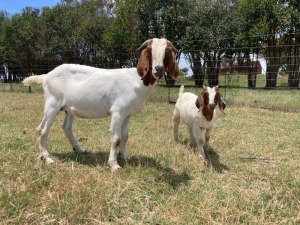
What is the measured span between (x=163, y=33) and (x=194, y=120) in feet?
57.3

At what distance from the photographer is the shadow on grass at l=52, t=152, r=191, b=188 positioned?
405 cm

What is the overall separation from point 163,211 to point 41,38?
24.7 metres

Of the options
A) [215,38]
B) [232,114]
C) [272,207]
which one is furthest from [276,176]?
[215,38]

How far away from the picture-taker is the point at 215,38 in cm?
1986

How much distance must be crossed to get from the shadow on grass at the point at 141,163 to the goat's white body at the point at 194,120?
0.76 metres

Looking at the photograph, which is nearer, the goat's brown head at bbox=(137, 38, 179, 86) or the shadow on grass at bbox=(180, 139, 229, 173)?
the goat's brown head at bbox=(137, 38, 179, 86)

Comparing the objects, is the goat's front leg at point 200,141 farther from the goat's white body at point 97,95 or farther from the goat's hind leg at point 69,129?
the goat's hind leg at point 69,129

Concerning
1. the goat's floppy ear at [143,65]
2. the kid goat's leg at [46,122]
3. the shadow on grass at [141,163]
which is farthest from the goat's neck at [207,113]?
the kid goat's leg at [46,122]

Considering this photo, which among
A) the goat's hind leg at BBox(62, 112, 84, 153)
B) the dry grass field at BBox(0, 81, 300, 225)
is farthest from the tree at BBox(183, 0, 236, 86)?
the goat's hind leg at BBox(62, 112, 84, 153)

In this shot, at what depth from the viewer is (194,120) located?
17.0 feet

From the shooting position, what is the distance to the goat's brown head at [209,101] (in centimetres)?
470

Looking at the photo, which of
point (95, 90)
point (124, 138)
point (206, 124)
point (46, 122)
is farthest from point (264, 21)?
point (46, 122)

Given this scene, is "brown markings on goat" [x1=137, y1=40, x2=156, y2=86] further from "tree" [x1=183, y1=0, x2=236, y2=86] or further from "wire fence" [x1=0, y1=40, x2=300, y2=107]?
"tree" [x1=183, y1=0, x2=236, y2=86]

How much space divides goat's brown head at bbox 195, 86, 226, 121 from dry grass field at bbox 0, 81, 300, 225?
2.25 feet
